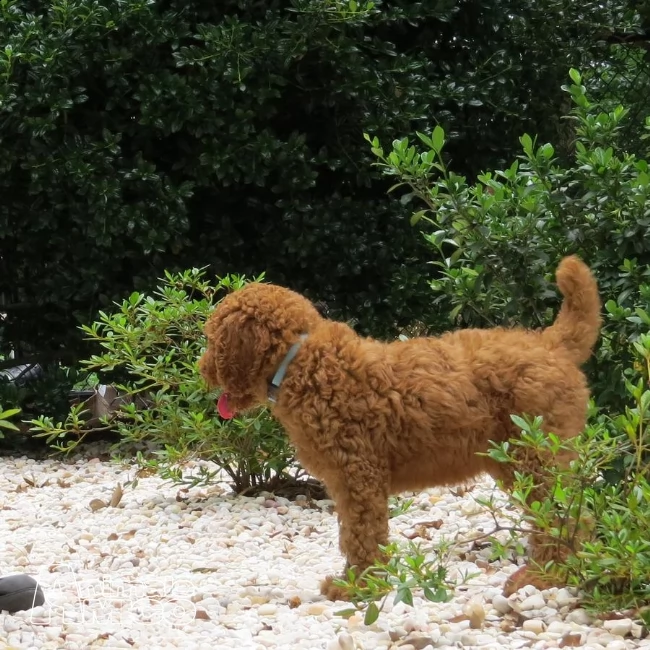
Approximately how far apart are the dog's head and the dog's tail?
3.20 ft

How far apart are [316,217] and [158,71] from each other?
155 cm

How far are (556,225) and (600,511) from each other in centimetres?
174

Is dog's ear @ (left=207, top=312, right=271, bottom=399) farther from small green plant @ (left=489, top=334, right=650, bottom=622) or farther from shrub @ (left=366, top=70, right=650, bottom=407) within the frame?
shrub @ (left=366, top=70, right=650, bottom=407)

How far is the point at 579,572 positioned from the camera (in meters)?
3.31

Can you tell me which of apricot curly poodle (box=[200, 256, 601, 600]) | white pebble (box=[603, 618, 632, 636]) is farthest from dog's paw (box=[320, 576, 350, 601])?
white pebble (box=[603, 618, 632, 636])

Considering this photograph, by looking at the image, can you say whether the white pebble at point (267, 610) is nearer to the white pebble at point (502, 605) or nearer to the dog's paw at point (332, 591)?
the dog's paw at point (332, 591)

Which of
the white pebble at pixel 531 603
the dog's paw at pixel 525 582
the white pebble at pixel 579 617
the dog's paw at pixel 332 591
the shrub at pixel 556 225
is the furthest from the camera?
the shrub at pixel 556 225

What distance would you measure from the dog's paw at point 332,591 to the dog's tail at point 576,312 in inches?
50.1

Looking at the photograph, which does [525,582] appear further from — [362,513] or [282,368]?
[282,368]

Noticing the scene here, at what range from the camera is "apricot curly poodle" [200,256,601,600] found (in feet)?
11.9

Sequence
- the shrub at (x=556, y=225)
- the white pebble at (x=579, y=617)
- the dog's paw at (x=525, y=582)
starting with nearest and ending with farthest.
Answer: the white pebble at (x=579, y=617) < the dog's paw at (x=525, y=582) < the shrub at (x=556, y=225)

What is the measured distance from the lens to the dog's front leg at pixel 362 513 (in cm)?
362

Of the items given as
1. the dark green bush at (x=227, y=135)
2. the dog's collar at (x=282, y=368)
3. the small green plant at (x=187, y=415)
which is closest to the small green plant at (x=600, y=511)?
the dog's collar at (x=282, y=368)

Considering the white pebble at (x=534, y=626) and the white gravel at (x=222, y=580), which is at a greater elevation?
the white pebble at (x=534, y=626)
